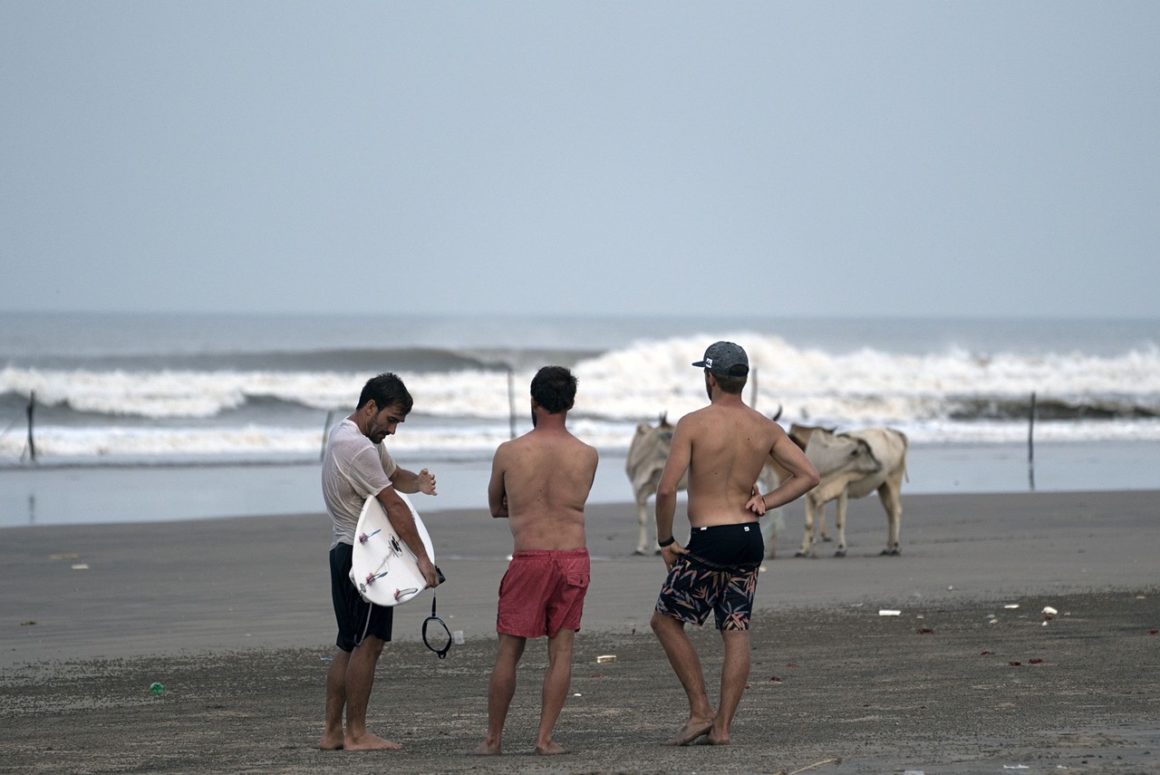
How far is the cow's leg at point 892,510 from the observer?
15641mm

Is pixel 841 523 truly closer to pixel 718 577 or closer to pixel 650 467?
pixel 650 467

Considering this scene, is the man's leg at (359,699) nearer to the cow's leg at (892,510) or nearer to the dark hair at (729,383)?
the dark hair at (729,383)

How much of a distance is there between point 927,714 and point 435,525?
1127 cm

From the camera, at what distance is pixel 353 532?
6.78 meters

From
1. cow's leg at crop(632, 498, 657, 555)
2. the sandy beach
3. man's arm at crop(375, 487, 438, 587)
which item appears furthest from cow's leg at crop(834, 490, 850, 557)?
man's arm at crop(375, 487, 438, 587)

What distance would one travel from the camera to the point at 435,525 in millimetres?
18203

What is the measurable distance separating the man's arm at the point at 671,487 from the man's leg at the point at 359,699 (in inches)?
50.8

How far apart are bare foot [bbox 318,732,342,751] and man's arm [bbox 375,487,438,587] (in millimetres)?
759

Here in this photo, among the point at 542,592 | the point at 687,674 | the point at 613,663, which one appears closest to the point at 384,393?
the point at 542,592

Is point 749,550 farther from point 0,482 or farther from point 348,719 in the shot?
point 0,482

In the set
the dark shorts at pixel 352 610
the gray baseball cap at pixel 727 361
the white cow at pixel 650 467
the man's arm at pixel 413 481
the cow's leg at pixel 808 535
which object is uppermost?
the gray baseball cap at pixel 727 361

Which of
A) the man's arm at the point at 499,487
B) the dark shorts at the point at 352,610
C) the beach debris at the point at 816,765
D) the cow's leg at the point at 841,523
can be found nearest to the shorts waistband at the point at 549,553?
the man's arm at the point at 499,487

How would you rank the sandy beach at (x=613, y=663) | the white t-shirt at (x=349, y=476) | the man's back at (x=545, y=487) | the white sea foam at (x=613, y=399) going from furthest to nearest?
the white sea foam at (x=613, y=399)
the white t-shirt at (x=349, y=476)
the man's back at (x=545, y=487)
the sandy beach at (x=613, y=663)

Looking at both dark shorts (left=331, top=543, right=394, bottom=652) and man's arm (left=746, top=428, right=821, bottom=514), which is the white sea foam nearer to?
dark shorts (left=331, top=543, right=394, bottom=652)
